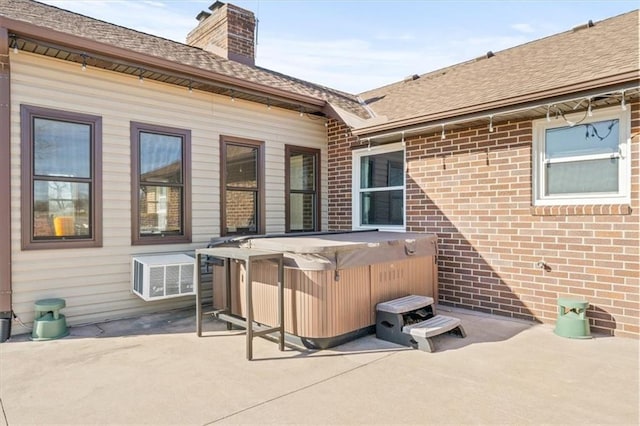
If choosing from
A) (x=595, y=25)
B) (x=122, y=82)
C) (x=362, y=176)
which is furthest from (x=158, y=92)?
(x=595, y=25)

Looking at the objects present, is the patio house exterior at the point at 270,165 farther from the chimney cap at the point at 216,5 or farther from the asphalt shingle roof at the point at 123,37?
the chimney cap at the point at 216,5

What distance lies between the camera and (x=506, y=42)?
693cm

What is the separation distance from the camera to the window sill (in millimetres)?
4082

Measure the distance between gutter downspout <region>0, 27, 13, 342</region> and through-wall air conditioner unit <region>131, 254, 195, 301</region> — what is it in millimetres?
1249

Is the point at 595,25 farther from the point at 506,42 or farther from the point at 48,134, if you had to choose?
the point at 48,134

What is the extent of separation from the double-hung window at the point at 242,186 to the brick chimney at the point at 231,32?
214 centimetres

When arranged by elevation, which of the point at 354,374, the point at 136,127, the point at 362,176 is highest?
the point at 136,127

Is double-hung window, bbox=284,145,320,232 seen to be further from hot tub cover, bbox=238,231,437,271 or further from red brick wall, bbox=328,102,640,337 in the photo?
hot tub cover, bbox=238,231,437,271

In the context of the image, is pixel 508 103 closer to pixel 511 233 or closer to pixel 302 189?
pixel 511 233

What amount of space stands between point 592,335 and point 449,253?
1839mm

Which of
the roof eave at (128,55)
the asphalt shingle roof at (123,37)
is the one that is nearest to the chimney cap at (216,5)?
the asphalt shingle roof at (123,37)

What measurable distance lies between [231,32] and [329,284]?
5613mm

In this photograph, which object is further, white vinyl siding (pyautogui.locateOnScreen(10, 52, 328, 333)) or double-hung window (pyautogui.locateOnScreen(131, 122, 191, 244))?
double-hung window (pyautogui.locateOnScreen(131, 122, 191, 244))

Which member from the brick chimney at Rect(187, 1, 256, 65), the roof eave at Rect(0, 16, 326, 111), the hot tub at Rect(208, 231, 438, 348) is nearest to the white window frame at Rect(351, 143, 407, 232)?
the roof eave at Rect(0, 16, 326, 111)
